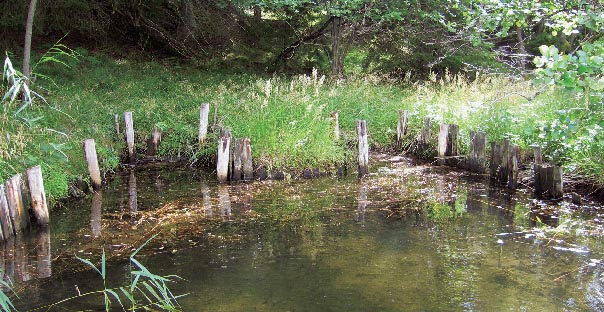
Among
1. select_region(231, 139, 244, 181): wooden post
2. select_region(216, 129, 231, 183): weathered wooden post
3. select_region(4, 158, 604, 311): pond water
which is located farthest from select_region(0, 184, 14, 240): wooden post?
select_region(231, 139, 244, 181): wooden post

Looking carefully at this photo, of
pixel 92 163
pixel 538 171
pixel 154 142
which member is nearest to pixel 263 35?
pixel 154 142

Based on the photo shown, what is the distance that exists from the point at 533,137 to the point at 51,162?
7.26m

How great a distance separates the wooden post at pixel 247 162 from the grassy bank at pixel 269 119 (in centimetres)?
26

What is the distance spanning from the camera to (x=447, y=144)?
1052 cm

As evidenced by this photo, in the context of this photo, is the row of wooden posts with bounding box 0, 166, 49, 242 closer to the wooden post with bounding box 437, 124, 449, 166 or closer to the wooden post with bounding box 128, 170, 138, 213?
the wooden post with bounding box 128, 170, 138, 213

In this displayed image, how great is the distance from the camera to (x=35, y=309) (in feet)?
16.3

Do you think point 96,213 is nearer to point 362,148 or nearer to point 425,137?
point 362,148

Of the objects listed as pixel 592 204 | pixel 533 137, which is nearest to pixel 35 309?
pixel 592 204

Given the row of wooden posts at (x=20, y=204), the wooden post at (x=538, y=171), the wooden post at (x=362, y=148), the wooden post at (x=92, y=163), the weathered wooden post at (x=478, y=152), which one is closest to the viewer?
the row of wooden posts at (x=20, y=204)

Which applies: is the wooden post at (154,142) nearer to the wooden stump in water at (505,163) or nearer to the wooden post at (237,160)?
the wooden post at (237,160)

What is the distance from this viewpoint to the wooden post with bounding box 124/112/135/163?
10.4 metres

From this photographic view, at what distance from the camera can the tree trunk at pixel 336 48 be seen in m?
16.3

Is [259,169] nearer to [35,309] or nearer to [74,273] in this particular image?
[74,273]

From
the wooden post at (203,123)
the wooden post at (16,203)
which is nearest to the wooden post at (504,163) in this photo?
the wooden post at (203,123)
